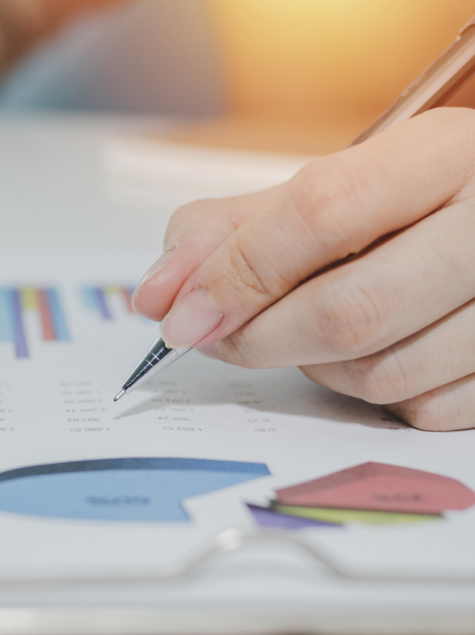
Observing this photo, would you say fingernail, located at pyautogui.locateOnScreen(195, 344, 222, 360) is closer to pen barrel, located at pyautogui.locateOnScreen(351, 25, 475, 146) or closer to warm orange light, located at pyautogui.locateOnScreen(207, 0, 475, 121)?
pen barrel, located at pyautogui.locateOnScreen(351, 25, 475, 146)

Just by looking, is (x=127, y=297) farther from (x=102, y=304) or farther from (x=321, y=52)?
(x=321, y=52)

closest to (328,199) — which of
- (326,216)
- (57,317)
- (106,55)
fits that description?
(326,216)

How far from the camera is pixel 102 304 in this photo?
57cm

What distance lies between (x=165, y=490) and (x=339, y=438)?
0.12 metres

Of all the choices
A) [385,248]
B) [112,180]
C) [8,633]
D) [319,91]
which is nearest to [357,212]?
[385,248]

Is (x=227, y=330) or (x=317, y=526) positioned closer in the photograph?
(x=317, y=526)

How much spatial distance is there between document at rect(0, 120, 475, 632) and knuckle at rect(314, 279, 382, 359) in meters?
0.06

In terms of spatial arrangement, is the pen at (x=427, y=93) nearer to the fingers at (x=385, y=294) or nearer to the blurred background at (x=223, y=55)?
the fingers at (x=385, y=294)

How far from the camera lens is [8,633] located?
0.63 feet

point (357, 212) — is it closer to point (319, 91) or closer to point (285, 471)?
point (285, 471)

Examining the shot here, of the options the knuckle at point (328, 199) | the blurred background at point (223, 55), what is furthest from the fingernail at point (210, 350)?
the blurred background at point (223, 55)

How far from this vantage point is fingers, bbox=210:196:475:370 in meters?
0.31

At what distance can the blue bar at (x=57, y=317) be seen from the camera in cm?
50

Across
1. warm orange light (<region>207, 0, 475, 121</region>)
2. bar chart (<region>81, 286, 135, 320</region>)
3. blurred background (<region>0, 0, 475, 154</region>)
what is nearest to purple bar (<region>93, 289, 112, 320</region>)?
bar chart (<region>81, 286, 135, 320</region>)
